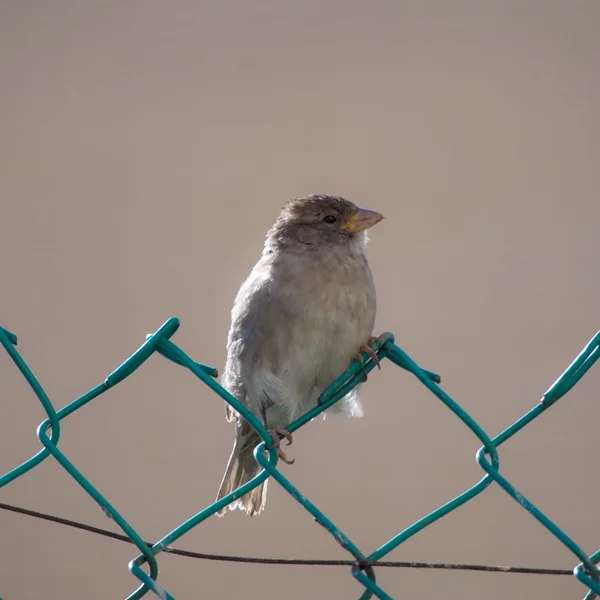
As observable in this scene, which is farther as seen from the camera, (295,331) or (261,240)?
(261,240)

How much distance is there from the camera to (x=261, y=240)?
4.11 m

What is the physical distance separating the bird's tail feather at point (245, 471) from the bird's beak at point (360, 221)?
621 millimetres

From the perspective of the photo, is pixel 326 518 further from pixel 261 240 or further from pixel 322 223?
pixel 261 240

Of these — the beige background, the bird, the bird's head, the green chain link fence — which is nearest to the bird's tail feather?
the bird

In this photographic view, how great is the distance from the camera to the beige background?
12.0 feet

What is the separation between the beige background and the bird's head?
1133mm

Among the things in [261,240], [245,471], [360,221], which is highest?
[261,240]

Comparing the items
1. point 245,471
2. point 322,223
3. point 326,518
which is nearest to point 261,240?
point 322,223

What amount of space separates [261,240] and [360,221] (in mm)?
1497

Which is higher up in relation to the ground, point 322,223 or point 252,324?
point 322,223

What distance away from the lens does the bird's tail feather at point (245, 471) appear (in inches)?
101

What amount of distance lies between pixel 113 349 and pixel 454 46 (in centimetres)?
215

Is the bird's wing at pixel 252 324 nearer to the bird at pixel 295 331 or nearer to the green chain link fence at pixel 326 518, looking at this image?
the bird at pixel 295 331

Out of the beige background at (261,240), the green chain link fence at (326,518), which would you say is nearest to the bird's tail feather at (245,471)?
the beige background at (261,240)
